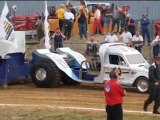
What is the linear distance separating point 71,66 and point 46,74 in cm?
134

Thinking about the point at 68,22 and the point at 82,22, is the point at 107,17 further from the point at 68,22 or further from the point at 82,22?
the point at 68,22

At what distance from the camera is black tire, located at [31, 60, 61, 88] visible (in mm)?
24531

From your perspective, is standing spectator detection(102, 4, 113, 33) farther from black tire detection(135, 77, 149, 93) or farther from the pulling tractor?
black tire detection(135, 77, 149, 93)

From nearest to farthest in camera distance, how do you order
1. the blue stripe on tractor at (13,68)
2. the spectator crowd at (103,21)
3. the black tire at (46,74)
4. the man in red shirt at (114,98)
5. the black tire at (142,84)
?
the man in red shirt at (114,98)
the black tire at (142,84)
the black tire at (46,74)
the blue stripe on tractor at (13,68)
the spectator crowd at (103,21)

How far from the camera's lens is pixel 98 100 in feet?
68.9

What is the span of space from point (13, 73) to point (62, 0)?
18359 millimetres

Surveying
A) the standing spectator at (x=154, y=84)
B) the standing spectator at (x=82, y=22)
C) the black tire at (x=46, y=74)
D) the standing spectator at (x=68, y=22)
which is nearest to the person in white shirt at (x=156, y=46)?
the black tire at (x=46, y=74)

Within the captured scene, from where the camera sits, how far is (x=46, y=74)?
973 inches

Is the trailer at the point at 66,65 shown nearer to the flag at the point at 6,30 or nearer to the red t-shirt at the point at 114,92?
the flag at the point at 6,30

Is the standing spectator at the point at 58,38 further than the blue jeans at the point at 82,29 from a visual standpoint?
No

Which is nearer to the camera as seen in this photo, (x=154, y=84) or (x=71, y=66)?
(x=154, y=84)

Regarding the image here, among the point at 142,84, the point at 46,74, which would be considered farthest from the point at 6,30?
the point at 142,84

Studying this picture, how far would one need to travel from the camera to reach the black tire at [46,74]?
24531 mm

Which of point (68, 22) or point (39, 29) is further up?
point (68, 22)
